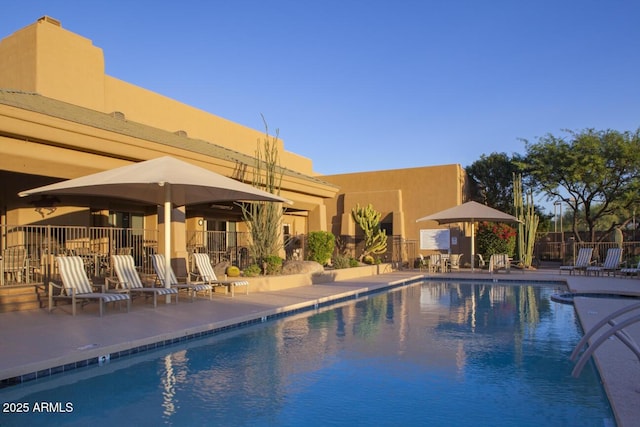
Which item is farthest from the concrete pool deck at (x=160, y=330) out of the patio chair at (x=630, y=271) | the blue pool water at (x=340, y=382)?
the patio chair at (x=630, y=271)

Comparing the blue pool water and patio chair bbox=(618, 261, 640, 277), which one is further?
patio chair bbox=(618, 261, 640, 277)

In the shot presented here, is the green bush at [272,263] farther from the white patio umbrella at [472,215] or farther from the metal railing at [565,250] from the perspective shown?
the metal railing at [565,250]

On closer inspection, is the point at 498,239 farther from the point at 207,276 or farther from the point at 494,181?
the point at 207,276

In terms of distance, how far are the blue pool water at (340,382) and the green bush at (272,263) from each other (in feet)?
17.9

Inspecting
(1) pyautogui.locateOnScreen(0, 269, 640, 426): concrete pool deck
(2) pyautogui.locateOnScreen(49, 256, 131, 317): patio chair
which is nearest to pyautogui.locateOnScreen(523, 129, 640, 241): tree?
(1) pyautogui.locateOnScreen(0, 269, 640, 426): concrete pool deck

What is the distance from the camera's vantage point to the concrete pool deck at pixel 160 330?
5346 millimetres

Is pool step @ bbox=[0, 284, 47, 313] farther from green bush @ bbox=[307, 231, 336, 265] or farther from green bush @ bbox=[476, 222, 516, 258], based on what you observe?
green bush @ bbox=[476, 222, 516, 258]

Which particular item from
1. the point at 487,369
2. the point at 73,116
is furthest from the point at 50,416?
the point at 73,116

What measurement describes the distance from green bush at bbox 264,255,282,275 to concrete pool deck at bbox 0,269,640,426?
5.12ft

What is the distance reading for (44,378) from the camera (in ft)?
18.3

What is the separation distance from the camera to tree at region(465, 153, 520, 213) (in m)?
29.8

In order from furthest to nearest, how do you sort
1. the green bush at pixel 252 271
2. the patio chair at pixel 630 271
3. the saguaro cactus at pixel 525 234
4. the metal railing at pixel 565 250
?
the metal railing at pixel 565 250
the saguaro cactus at pixel 525 234
the patio chair at pixel 630 271
the green bush at pixel 252 271

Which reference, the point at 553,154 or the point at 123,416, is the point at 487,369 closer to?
the point at 123,416

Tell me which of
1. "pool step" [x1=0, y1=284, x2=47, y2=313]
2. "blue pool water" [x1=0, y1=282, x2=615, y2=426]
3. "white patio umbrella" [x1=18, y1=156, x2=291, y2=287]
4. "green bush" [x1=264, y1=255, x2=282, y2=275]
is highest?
"white patio umbrella" [x1=18, y1=156, x2=291, y2=287]
